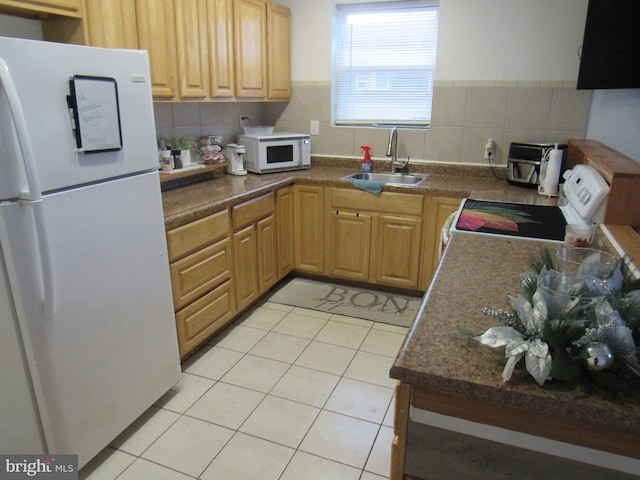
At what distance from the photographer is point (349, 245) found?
3.39 m

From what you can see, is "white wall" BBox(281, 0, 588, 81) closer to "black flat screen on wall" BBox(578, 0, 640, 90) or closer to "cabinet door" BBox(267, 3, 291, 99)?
"black flat screen on wall" BBox(578, 0, 640, 90)

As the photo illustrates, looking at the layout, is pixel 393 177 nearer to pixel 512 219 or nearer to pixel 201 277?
pixel 512 219

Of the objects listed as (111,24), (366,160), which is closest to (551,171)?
(366,160)

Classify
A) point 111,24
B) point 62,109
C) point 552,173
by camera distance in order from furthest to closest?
point 552,173
point 111,24
point 62,109

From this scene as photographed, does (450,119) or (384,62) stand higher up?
→ (384,62)

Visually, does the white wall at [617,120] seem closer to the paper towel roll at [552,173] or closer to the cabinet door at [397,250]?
the paper towel roll at [552,173]

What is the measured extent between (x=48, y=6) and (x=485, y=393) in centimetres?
208

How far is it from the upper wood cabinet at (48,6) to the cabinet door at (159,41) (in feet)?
1.25

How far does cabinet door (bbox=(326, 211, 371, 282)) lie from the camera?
3314 mm

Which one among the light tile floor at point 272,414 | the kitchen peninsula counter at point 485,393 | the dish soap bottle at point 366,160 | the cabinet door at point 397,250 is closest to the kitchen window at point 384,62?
the dish soap bottle at point 366,160

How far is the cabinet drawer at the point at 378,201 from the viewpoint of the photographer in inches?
122

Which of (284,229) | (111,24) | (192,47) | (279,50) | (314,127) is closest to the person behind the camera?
(111,24)

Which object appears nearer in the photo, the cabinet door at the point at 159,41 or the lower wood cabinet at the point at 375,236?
the cabinet door at the point at 159,41

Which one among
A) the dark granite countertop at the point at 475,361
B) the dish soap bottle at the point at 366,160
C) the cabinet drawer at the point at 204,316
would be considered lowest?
the cabinet drawer at the point at 204,316
